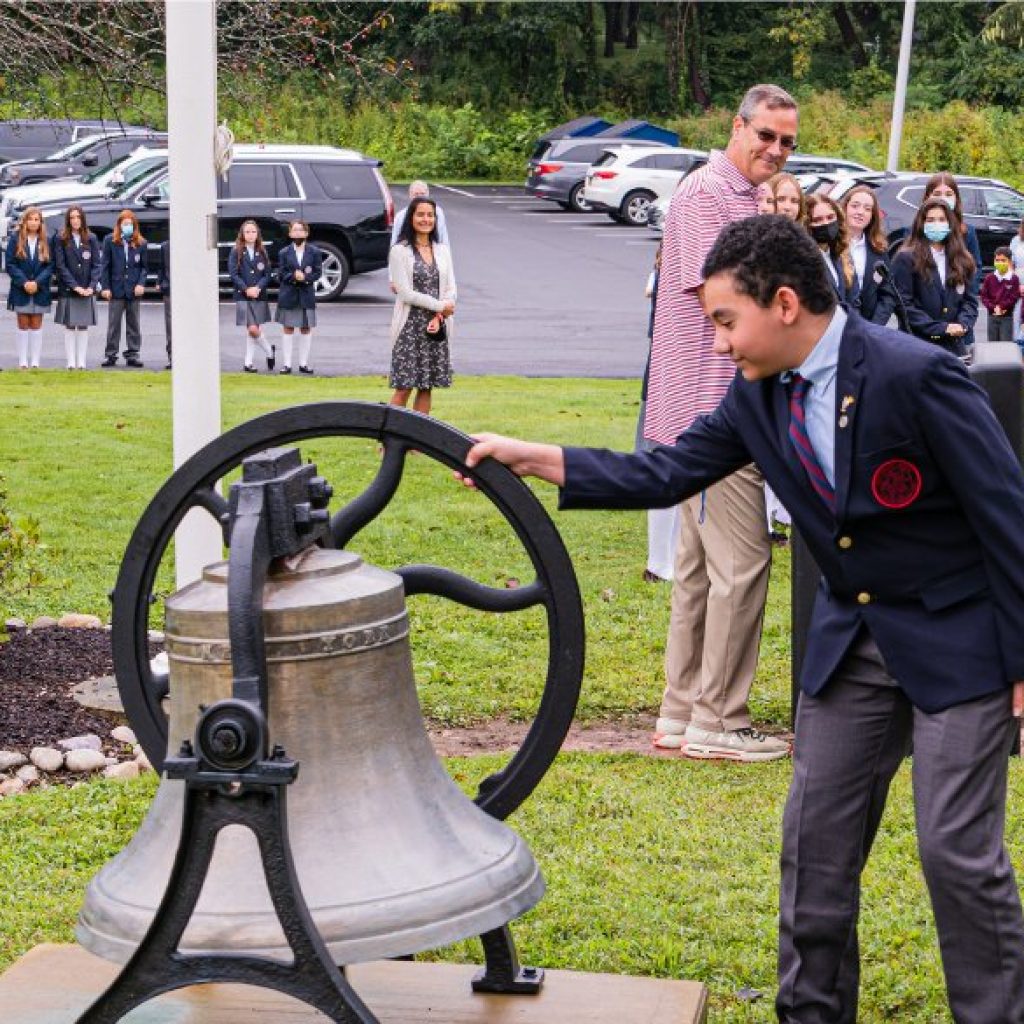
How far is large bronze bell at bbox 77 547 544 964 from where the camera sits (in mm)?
3068

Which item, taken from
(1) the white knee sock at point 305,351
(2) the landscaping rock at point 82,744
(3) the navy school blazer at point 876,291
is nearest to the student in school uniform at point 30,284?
(1) the white knee sock at point 305,351

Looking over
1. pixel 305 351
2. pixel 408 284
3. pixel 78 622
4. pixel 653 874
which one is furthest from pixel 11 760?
pixel 305 351

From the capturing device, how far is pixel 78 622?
27.9 ft

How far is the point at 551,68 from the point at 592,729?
50.0 metres

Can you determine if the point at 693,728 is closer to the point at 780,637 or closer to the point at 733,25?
the point at 780,637

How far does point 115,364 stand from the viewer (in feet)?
64.8

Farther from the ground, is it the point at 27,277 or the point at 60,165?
the point at 27,277

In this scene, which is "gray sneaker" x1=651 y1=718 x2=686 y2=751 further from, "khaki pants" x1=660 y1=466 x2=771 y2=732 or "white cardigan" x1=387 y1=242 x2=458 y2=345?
"white cardigan" x1=387 y1=242 x2=458 y2=345

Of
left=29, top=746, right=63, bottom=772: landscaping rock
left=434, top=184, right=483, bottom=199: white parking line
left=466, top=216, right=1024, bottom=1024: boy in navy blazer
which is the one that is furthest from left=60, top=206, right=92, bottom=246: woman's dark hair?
left=434, top=184, right=483, bottom=199: white parking line

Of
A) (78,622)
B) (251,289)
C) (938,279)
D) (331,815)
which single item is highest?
(331,815)

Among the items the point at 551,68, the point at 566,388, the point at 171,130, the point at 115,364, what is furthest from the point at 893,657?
the point at 551,68

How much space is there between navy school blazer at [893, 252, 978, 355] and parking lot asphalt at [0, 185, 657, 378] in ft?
20.7

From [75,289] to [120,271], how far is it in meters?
0.52

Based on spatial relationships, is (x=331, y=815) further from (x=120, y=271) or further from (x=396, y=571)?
(x=120, y=271)
